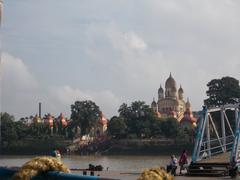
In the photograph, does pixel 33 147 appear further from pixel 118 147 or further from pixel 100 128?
pixel 100 128

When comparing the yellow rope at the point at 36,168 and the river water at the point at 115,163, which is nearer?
the yellow rope at the point at 36,168

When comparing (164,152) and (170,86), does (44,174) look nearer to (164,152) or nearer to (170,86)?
(164,152)

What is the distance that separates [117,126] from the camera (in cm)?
10075

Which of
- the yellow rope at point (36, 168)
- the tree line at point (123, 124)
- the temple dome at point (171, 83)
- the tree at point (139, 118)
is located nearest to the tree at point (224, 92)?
the tree line at point (123, 124)

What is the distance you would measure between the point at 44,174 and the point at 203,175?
11416 mm

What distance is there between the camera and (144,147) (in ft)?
323

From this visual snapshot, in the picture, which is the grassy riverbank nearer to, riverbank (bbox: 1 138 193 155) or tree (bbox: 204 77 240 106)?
riverbank (bbox: 1 138 193 155)

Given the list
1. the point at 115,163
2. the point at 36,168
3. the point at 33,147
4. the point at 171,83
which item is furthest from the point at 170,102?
the point at 36,168

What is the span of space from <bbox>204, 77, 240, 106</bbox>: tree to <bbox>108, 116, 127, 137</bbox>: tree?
17911 millimetres

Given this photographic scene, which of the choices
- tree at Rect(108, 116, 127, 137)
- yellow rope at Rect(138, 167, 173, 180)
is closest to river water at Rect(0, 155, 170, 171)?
yellow rope at Rect(138, 167, 173, 180)

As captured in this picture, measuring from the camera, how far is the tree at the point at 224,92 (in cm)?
9169

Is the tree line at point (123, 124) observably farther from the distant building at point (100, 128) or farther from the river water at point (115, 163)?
the river water at point (115, 163)

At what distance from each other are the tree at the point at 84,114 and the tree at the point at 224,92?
84.1 ft

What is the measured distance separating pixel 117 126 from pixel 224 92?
74.5ft
